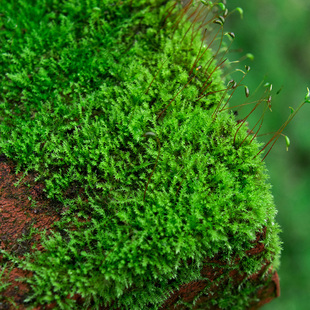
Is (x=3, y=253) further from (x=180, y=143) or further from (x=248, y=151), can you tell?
(x=248, y=151)

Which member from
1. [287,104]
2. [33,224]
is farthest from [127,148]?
[287,104]

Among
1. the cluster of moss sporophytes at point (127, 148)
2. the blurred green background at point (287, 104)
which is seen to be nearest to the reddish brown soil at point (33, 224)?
the cluster of moss sporophytes at point (127, 148)

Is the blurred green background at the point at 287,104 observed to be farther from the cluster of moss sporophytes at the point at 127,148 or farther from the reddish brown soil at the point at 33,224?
the cluster of moss sporophytes at the point at 127,148

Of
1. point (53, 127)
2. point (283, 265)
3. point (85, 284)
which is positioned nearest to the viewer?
point (85, 284)

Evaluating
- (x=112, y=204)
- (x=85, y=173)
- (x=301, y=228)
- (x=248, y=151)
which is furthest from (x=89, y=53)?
(x=301, y=228)

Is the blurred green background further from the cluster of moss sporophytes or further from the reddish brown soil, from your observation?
the cluster of moss sporophytes
